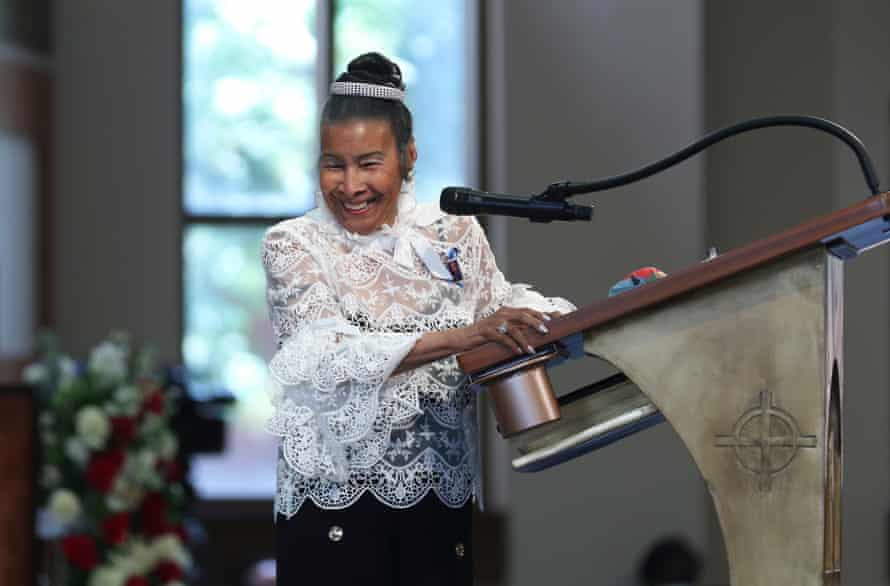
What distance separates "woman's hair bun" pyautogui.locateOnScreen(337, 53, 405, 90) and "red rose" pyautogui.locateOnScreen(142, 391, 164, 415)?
2.05m

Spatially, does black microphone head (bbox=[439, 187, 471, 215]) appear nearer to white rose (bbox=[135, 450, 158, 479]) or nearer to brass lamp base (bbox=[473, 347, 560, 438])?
brass lamp base (bbox=[473, 347, 560, 438])

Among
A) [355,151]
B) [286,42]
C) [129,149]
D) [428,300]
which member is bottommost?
[428,300]

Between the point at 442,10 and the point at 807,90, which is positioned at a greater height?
the point at 442,10

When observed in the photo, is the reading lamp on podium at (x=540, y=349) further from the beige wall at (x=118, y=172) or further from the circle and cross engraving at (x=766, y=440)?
the beige wall at (x=118, y=172)

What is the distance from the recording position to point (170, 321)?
640cm

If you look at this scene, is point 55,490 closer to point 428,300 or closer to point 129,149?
point 428,300

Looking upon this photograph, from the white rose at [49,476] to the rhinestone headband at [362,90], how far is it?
2.09m

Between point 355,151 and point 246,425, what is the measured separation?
4.36m

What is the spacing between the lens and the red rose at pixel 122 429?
4.25 meters

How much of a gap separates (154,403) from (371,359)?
2.20 meters

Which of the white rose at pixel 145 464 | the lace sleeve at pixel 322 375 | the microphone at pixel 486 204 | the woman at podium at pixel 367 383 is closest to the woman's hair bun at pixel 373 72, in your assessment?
the woman at podium at pixel 367 383

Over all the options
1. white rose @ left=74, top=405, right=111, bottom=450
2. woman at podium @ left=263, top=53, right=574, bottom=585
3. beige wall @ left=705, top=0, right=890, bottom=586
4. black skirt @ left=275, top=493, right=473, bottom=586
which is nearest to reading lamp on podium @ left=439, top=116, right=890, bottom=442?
woman at podium @ left=263, top=53, right=574, bottom=585

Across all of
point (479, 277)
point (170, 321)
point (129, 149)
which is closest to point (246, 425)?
point (170, 321)

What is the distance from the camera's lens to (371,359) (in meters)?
2.30
